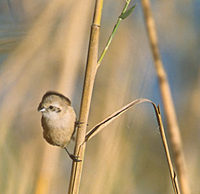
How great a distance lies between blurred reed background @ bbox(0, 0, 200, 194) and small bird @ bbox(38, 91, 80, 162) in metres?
0.31

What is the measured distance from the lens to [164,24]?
5.16 ft

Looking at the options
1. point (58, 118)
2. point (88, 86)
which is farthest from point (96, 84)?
point (88, 86)

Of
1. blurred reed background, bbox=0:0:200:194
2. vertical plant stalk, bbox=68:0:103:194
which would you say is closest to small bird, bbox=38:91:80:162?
vertical plant stalk, bbox=68:0:103:194

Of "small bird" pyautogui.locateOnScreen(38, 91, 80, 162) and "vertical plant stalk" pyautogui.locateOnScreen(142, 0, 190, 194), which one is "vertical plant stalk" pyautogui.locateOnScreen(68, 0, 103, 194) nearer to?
"small bird" pyautogui.locateOnScreen(38, 91, 80, 162)

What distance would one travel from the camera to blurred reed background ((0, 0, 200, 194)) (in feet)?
4.57

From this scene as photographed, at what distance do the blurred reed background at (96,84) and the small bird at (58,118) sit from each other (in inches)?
12.2

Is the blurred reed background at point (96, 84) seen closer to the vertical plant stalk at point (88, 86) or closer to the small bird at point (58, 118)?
the small bird at point (58, 118)

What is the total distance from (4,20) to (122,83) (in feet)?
1.85

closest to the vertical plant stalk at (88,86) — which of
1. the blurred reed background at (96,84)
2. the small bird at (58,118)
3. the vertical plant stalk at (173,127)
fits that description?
the small bird at (58,118)

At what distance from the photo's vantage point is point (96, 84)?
1617 millimetres

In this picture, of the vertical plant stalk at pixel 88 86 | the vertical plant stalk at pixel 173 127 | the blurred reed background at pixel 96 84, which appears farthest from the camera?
the blurred reed background at pixel 96 84

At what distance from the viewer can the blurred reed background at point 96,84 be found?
1392mm

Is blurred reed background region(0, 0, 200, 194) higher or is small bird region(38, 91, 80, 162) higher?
blurred reed background region(0, 0, 200, 194)

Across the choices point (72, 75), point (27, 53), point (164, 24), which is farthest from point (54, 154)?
point (164, 24)
